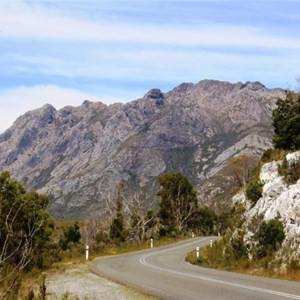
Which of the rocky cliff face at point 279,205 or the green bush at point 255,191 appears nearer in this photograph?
the rocky cliff face at point 279,205

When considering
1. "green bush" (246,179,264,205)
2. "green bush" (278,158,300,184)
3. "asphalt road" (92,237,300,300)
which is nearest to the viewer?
"asphalt road" (92,237,300,300)

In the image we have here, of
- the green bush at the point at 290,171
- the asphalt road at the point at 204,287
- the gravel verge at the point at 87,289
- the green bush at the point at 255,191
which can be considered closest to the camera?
the asphalt road at the point at 204,287

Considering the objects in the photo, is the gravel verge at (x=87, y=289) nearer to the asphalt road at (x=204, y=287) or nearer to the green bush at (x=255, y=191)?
the asphalt road at (x=204, y=287)

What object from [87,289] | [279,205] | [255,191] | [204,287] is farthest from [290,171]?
[87,289]

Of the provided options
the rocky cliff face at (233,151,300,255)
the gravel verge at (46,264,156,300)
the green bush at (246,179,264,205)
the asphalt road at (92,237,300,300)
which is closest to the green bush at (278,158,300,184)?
the rocky cliff face at (233,151,300,255)

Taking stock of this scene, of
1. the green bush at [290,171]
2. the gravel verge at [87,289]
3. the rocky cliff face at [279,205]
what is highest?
the green bush at [290,171]

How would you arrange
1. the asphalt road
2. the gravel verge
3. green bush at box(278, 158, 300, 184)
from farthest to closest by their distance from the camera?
green bush at box(278, 158, 300, 184) → the gravel verge → the asphalt road

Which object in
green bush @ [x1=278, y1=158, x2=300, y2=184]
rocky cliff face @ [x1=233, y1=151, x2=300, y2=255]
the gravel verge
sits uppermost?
green bush @ [x1=278, y1=158, x2=300, y2=184]

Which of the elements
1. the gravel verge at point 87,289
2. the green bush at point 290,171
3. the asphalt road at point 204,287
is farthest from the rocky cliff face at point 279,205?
the gravel verge at point 87,289

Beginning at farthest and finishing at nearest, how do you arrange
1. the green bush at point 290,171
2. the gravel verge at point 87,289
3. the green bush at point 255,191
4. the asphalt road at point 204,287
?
1. the green bush at point 255,191
2. the green bush at point 290,171
3. the gravel verge at point 87,289
4. the asphalt road at point 204,287

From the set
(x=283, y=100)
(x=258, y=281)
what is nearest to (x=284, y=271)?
(x=258, y=281)

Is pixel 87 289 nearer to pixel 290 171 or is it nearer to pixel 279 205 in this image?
pixel 279 205

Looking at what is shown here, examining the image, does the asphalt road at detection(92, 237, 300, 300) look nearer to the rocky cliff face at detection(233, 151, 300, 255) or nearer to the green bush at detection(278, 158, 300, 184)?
the rocky cliff face at detection(233, 151, 300, 255)

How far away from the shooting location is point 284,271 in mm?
19766
